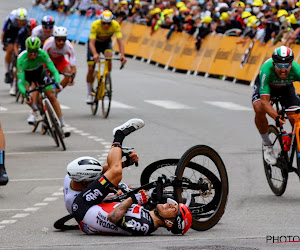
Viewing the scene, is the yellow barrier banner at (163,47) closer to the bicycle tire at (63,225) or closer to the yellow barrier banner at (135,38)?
the yellow barrier banner at (135,38)

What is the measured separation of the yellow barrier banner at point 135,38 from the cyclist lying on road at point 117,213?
90.4 ft

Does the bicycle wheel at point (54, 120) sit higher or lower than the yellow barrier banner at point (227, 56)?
higher

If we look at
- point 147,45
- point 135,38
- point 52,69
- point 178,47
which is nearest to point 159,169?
point 52,69

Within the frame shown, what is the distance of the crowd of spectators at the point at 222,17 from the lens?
86.2 feet

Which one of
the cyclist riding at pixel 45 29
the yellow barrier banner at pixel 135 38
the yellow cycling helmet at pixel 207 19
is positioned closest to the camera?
the cyclist riding at pixel 45 29

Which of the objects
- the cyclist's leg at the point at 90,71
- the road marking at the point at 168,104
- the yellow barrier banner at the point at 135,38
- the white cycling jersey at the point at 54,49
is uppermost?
the white cycling jersey at the point at 54,49

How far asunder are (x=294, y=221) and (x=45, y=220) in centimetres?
258

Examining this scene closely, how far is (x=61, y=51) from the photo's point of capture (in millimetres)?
18953

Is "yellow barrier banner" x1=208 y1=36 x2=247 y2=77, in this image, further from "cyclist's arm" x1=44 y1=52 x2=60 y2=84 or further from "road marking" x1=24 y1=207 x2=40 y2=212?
"road marking" x1=24 y1=207 x2=40 y2=212

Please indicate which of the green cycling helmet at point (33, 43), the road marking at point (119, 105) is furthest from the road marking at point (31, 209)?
the road marking at point (119, 105)

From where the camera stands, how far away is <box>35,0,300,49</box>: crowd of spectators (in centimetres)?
2628

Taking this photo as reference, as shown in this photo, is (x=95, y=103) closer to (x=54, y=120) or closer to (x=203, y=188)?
(x=54, y=120)

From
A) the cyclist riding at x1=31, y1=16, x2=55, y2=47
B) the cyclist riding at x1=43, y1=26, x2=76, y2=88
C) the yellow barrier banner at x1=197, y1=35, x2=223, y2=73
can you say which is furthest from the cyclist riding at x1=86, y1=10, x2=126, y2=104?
the yellow barrier banner at x1=197, y1=35, x2=223, y2=73

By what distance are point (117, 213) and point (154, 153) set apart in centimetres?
689
